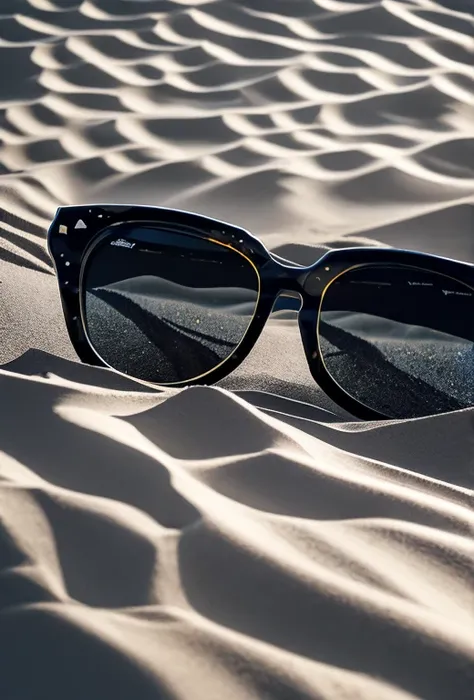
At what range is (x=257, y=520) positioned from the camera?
0.88 metres

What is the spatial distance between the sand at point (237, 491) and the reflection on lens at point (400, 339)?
0.28ft

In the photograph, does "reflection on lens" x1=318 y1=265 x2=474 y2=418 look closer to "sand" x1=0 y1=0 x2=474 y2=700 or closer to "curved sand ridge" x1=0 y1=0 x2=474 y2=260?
"sand" x1=0 y1=0 x2=474 y2=700

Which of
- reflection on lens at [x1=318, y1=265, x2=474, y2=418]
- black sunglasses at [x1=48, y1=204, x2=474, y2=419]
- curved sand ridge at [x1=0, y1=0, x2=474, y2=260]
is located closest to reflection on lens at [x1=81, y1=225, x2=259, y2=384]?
black sunglasses at [x1=48, y1=204, x2=474, y2=419]

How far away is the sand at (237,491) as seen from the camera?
2.20 feet

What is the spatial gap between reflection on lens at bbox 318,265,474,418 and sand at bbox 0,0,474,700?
0.28ft

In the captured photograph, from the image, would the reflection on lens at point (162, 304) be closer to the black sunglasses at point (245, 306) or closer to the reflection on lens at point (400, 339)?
the black sunglasses at point (245, 306)

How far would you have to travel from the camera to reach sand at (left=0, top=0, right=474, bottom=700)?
2.20 ft

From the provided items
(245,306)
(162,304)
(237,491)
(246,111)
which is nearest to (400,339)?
(245,306)

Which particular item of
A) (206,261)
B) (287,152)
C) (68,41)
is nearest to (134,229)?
(206,261)

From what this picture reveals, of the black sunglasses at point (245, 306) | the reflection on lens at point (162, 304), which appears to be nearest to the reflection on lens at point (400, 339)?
the black sunglasses at point (245, 306)

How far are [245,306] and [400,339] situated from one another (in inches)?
10.8

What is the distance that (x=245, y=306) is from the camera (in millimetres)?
1455

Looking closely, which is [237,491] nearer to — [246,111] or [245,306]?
[245,306]

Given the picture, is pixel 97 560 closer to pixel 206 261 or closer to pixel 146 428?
pixel 146 428
